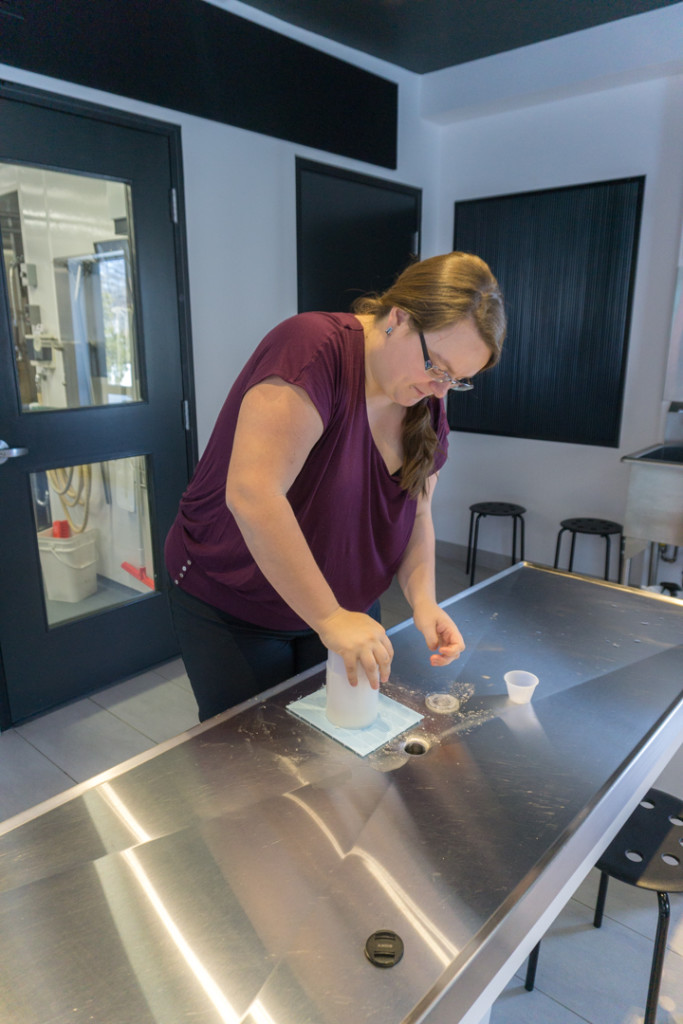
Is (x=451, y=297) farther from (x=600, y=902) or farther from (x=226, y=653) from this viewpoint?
(x=600, y=902)

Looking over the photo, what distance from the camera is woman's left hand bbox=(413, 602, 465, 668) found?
1.20 meters

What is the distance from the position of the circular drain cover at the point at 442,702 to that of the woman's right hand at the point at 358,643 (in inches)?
8.0

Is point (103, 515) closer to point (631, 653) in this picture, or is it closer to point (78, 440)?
point (78, 440)

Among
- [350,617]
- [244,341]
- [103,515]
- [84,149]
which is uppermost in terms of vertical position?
[84,149]

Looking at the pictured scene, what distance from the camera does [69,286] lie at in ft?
8.05

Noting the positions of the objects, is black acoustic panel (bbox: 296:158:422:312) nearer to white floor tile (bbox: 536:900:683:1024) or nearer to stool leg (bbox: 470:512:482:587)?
stool leg (bbox: 470:512:482:587)

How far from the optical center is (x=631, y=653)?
1372mm

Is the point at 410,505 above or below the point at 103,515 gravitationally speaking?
above

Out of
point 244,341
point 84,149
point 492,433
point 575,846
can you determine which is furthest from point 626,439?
point 575,846

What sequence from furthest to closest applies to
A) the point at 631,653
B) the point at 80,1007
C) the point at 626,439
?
the point at 626,439 → the point at 631,653 → the point at 80,1007

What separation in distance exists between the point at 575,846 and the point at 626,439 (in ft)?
10.1

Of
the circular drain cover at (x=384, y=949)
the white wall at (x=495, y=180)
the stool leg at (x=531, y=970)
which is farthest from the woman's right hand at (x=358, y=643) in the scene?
the white wall at (x=495, y=180)

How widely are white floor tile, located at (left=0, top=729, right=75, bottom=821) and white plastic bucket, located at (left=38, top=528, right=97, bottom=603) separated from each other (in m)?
0.54

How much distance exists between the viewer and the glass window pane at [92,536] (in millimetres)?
2520
